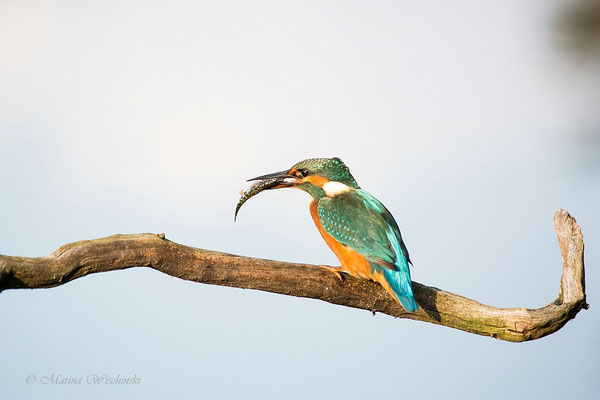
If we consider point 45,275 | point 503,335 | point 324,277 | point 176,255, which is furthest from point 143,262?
point 503,335

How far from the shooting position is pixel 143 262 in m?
2.58

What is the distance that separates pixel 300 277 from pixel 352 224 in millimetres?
430

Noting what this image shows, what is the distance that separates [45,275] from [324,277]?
3.92 feet

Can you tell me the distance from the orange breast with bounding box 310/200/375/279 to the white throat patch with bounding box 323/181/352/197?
15 centimetres

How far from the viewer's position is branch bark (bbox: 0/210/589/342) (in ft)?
7.93

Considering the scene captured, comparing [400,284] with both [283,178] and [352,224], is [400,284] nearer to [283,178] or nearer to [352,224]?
[352,224]

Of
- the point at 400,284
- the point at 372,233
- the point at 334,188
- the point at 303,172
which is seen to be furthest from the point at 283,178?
the point at 400,284

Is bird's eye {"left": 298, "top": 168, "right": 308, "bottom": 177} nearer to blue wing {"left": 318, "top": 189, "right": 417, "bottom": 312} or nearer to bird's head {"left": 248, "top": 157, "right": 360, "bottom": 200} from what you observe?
bird's head {"left": 248, "top": 157, "right": 360, "bottom": 200}

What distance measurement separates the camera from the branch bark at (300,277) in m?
2.42

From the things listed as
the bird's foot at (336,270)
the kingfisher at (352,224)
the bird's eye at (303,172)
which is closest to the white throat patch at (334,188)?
the kingfisher at (352,224)

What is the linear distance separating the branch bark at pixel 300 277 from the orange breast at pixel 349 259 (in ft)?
0.16

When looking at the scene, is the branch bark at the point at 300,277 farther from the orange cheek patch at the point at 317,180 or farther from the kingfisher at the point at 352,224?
the orange cheek patch at the point at 317,180

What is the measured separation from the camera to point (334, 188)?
3471mm

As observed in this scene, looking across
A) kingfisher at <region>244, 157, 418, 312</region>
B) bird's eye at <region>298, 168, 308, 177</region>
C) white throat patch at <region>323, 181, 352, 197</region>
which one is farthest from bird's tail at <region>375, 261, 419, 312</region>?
bird's eye at <region>298, 168, 308, 177</region>
